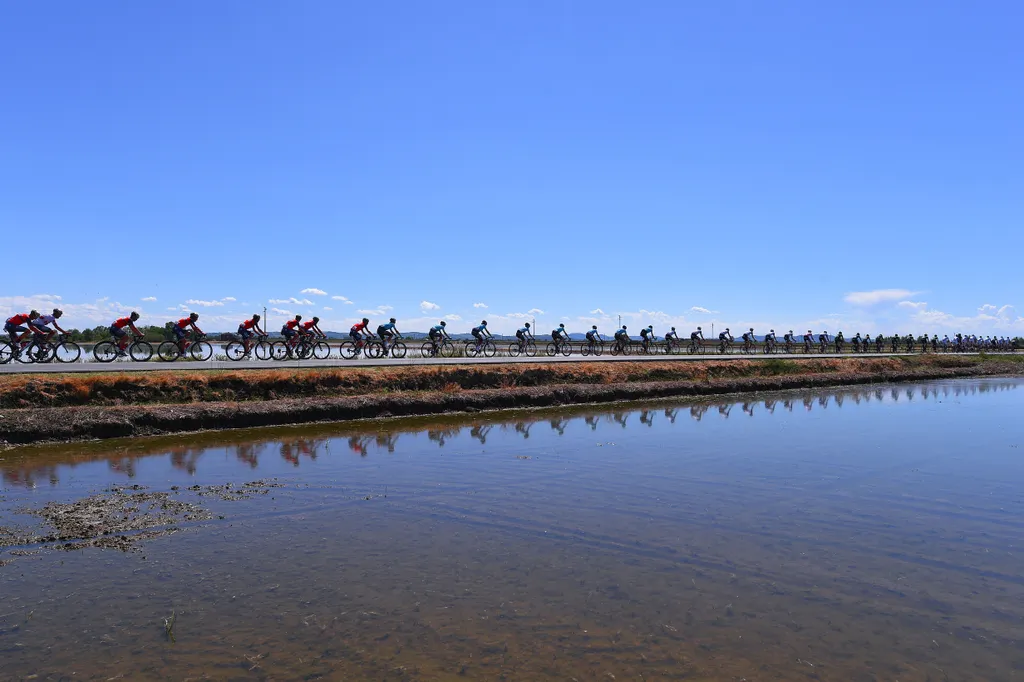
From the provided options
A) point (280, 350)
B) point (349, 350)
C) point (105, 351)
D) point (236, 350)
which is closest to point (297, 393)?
point (236, 350)

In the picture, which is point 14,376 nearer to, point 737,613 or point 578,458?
point 578,458

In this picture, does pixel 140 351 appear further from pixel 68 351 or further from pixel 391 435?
pixel 391 435

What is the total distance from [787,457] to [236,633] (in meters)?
13.0

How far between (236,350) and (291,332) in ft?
8.69

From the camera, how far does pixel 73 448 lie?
15.1 m

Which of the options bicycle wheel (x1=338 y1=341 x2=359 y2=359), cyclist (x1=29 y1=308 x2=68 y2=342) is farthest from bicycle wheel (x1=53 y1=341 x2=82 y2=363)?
bicycle wheel (x1=338 y1=341 x2=359 y2=359)

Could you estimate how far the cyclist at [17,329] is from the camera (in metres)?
24.1

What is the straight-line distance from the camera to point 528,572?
779 cm

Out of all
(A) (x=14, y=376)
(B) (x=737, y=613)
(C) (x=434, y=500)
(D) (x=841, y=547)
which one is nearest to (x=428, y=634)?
(B) (x=737, y=613)

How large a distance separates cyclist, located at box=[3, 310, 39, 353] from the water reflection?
1199 centimetres

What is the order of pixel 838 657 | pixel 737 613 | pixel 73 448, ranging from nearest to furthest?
pixel 838 657
pixel 737 613
pixel 73 448

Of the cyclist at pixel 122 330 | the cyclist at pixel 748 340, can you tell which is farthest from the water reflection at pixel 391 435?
the cyclist at pixel 748 340

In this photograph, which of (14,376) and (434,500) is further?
(14,376)

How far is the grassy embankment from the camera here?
16828 millimetres
